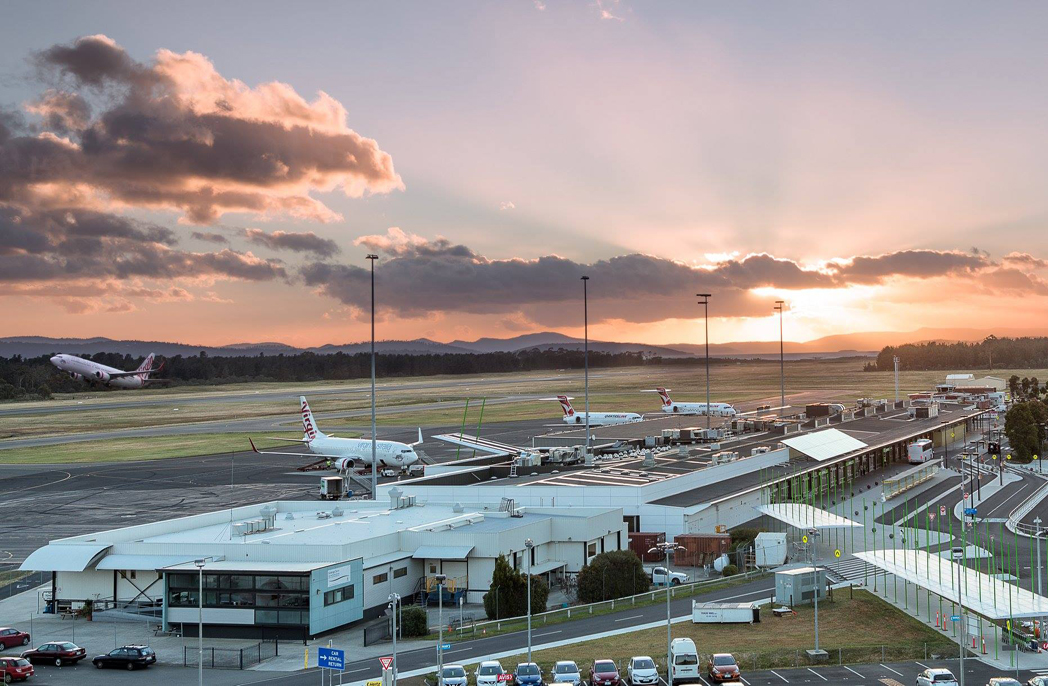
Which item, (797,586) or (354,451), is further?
(354,451)

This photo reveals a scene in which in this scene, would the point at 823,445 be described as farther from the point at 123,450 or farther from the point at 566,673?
the point at 123,450

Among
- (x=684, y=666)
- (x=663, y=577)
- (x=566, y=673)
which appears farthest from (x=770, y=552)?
(x=566, y=673)

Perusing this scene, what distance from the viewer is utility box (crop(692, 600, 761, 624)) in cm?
5441

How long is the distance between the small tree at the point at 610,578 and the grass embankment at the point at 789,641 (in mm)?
8935

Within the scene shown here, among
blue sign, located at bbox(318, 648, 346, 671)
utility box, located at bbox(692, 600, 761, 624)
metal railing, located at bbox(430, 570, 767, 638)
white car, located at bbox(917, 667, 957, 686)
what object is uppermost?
blue sign, located at bbox(318, 648, 346, 671)

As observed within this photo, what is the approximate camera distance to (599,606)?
61.3m

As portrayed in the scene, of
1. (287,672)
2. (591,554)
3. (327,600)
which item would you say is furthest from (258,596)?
(591,554)

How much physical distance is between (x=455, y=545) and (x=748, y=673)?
25.3 meters

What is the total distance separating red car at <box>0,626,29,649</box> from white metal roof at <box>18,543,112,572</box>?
7.37 meters

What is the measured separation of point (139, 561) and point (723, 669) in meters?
39.2

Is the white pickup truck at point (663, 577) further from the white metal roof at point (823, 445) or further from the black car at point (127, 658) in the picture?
the white metal roof at point (823, 445)

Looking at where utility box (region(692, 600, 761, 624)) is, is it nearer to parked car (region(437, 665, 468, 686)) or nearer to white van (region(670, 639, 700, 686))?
white van (region(670, 639, 700, 686))

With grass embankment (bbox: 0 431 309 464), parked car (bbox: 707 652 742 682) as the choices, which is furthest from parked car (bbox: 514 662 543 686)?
grass embankment (bbox: 0 431 309 464)

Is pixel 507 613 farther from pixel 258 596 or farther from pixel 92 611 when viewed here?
pixel 92 611
